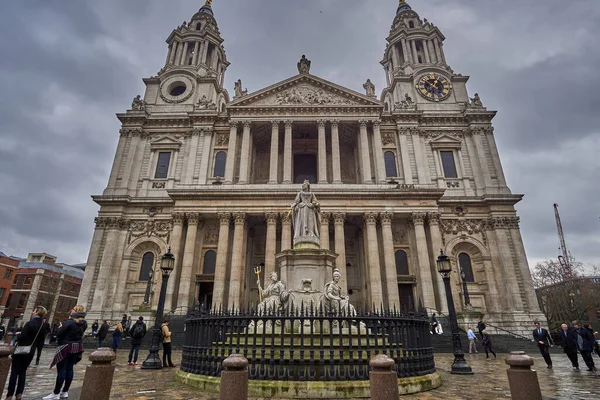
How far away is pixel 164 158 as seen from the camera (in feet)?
104

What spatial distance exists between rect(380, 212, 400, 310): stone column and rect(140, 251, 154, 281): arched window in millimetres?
18437

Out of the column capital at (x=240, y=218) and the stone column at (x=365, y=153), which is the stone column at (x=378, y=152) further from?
the column capital at (x=240, y=218)

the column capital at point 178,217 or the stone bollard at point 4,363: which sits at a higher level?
the column capital at point 178,217

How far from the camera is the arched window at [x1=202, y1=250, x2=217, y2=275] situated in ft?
87.7

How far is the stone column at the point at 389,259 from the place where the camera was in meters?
23.5

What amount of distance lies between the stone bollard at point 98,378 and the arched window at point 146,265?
80.6ft

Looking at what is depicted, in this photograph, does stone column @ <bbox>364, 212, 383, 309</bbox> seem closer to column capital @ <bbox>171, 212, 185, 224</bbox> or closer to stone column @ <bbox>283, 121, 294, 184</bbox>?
stone column @ <bbox>283, 121, 294, 184</bbox>

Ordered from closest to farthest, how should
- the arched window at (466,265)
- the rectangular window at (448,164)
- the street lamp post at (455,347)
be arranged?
the street lamp post at (455,347) < the arched window at (466,265) < the rectangular window at (448,164)

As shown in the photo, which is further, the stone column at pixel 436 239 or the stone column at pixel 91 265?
the stone column at pixel 91 265

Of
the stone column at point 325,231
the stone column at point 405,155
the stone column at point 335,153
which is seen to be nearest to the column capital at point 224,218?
the stone column at point 325,231

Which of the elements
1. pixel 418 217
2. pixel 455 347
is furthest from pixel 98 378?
pixel 418 217

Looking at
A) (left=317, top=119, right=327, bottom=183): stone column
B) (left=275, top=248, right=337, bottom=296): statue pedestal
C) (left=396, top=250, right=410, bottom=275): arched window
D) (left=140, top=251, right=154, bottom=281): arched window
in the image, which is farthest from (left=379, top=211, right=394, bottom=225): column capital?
(left=140, top=251, right=154, bottom=281): arched window

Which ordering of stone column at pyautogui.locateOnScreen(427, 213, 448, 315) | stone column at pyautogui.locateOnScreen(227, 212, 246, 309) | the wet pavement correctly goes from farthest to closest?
stone column at pyautogui.locateOnScreen(427, 213, 448, 315), stone column at pyautogui.locateOnScreen(227, 212, 246, 309), the wet pavement

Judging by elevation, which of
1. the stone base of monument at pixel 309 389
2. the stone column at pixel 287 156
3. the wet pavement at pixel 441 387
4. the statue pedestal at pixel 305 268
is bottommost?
the wet pavement at pixel 441 387
